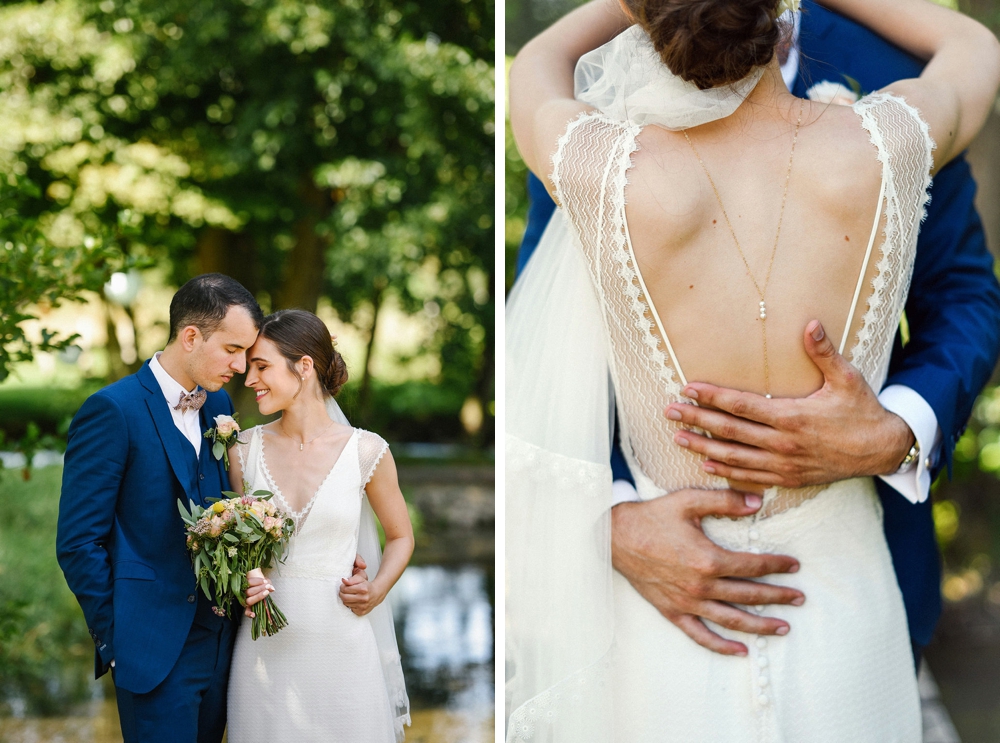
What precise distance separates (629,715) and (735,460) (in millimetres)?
575

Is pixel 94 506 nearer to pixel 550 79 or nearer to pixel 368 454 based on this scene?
pixel 368 454

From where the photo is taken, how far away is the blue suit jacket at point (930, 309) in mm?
1877

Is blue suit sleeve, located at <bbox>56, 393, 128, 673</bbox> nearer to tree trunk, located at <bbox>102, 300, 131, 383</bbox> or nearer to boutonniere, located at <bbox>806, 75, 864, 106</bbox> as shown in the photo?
boutonniere, located at <bbox>806, 75, 864, 106</bbox>

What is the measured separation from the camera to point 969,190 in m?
1.96

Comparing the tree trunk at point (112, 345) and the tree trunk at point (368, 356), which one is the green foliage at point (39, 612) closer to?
the tree trunk at point (112, 345)

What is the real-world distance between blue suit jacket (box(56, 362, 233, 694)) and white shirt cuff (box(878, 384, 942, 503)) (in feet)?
5.04

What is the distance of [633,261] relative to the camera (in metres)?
1.66

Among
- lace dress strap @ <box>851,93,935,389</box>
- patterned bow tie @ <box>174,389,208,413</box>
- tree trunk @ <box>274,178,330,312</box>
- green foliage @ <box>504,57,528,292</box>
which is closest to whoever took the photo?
lace dress strap @ <box>851,93,935,389</box>

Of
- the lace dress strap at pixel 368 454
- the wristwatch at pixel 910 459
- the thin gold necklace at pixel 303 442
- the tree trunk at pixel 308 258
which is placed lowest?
the tree trunk at pixel 308 258

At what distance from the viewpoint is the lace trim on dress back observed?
1652mm

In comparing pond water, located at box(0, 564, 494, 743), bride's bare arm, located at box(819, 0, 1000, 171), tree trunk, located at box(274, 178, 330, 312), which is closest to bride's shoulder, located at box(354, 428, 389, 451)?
bride's bare arm, located at box(819, 0, 1000, 171)

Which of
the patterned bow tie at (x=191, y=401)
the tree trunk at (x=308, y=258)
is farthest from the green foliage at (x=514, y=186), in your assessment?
the patterned bow tie at (x=191, y=401)

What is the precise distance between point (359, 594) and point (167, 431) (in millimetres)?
619

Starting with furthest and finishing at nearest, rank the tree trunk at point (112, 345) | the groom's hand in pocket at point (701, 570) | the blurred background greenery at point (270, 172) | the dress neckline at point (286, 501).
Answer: the tree trunk at point (112, 345) < the blurred background greenery at point (270, 172) < the dress neckline at point (286, 501) < the groom's hand in pocket at point (701, 570)
